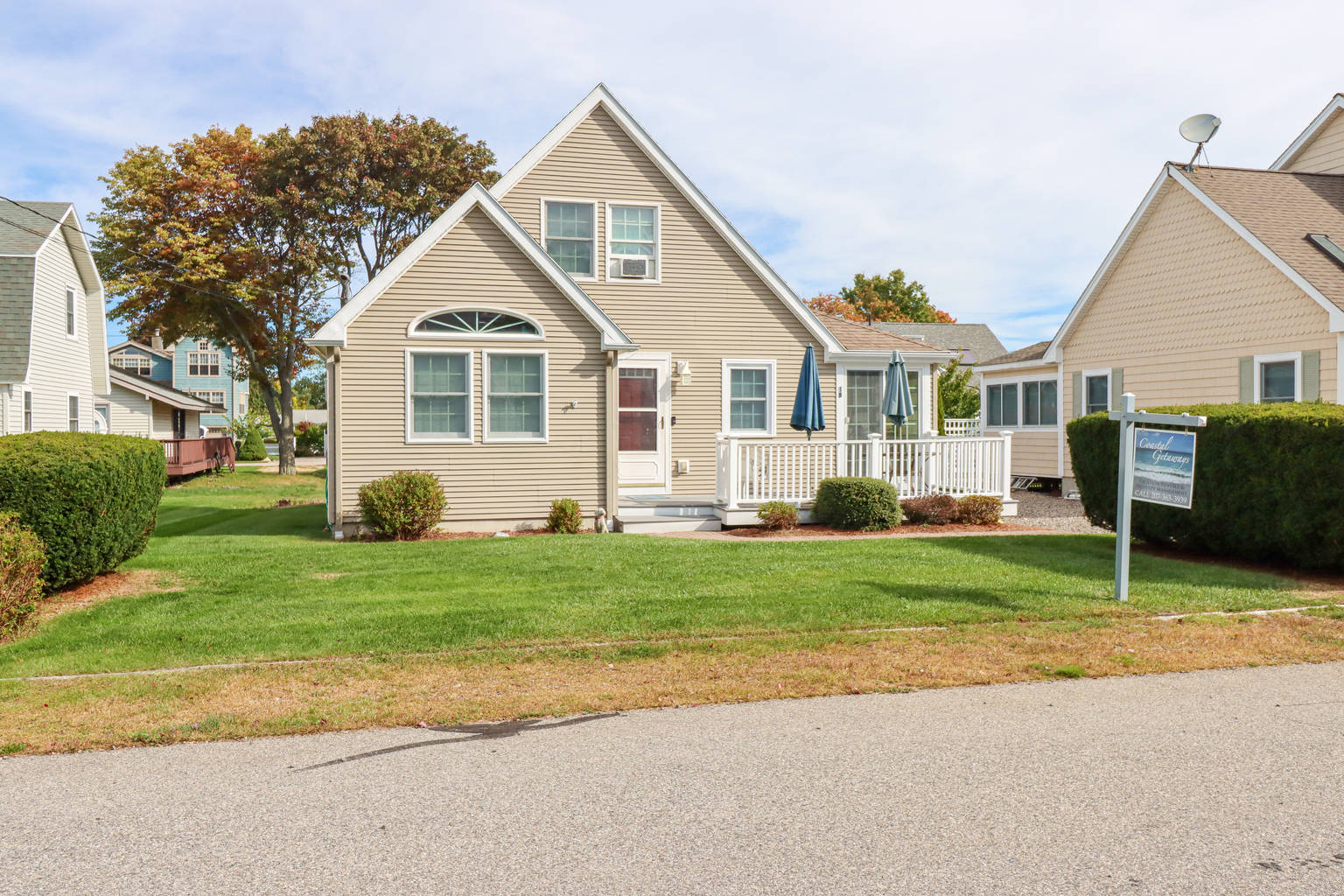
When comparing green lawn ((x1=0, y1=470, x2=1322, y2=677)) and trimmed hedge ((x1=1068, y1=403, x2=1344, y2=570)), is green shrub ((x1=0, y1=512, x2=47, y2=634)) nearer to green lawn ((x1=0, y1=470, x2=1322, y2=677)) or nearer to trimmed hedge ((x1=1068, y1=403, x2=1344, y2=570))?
green lawn ((x1=0, y1=470, x2=1322, y2=677))

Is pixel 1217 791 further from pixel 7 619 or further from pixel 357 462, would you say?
pixel 357 462

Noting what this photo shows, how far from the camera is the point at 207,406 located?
43688mm

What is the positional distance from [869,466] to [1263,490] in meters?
6.35

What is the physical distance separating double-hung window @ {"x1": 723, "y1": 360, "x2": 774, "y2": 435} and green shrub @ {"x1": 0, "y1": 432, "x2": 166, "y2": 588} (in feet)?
31.5

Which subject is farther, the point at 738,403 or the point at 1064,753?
the point at 738,403

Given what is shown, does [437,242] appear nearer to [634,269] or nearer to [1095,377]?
[634,269]

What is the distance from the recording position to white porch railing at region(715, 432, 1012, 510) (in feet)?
49.3

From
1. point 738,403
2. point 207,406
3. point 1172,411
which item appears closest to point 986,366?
point 738,403

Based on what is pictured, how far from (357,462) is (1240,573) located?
11.2 m

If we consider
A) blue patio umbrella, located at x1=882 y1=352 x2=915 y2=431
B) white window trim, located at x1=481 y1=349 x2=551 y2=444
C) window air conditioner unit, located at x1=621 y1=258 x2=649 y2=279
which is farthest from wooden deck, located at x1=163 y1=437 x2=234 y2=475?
blue patio umbrella, located at x1=882 y1=352 x2=915 y2=431

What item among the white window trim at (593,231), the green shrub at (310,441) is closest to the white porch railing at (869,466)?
the white window trim at (593,231)

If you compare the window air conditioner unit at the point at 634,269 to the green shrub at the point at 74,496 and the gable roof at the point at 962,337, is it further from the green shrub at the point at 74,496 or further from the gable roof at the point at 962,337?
the gable roof at the point at 962,337

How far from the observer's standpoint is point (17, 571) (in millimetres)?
7832

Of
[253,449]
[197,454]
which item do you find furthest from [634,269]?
[253,449]
